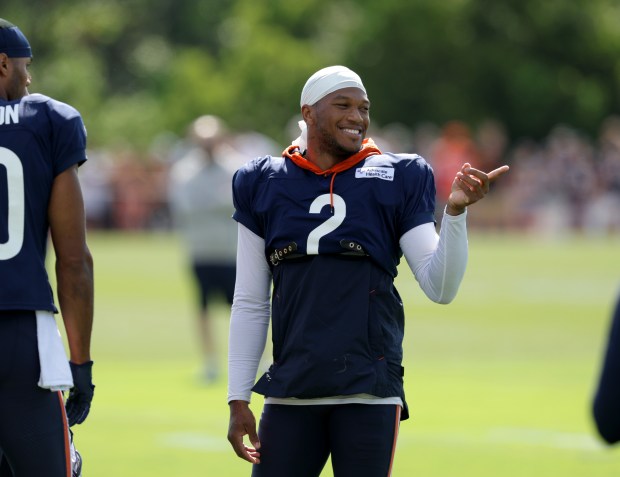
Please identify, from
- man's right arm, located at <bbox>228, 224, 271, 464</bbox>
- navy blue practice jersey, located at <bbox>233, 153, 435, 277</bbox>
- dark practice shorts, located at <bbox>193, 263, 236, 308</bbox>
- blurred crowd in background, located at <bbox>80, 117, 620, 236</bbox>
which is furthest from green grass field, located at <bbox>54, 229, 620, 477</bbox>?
blurred crowd in background, located at <bbox>80, 117, 620, 236</bbox>

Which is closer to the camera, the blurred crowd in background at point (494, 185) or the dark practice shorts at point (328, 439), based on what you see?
the dark practice shorts at point (328, 439)

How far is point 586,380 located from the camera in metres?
14.2

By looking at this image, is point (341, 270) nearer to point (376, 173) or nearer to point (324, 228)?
point (324, 228)

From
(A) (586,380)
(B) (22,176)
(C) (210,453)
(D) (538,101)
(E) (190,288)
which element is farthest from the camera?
(D) (538,101)

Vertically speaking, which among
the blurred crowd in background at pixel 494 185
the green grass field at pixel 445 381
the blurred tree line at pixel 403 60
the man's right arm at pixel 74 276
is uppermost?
the blurred tree line at pixel 403 60

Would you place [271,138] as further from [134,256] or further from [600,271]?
[600,271]

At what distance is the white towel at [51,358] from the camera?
5.32m

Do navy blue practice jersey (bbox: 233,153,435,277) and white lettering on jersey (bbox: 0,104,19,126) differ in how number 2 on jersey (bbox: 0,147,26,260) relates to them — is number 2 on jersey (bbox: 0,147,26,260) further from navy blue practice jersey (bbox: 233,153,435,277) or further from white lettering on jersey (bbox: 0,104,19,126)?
navy blue practice jersey (bbox: 233,153,435,277)

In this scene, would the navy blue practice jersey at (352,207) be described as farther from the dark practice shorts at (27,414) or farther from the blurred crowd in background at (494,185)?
the blurred crowd in background at (494,185)

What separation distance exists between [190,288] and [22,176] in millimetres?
19156

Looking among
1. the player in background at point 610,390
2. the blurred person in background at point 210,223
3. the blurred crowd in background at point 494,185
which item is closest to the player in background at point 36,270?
the player in background at point 610,390

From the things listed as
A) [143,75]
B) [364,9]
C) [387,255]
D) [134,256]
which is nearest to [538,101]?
[364,9]

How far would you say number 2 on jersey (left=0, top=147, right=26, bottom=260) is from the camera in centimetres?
539

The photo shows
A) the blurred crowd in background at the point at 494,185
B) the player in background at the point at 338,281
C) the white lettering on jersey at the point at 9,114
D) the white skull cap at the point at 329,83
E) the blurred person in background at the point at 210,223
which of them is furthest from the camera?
the blurred crowd in background at the point at 494,185
